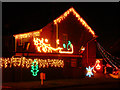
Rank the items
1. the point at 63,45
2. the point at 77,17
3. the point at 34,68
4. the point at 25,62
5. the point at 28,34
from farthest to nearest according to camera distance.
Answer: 1. the point at 77,17
2. the point at 63,45
3. the point at 34,68
4. the point at 28,34
5. the point at 25,62

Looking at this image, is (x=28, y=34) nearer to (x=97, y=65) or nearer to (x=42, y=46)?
(x=42, y=46)

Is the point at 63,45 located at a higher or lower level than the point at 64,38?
lower

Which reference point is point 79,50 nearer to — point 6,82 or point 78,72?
point 78,72

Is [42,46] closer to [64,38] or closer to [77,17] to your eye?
[64,38]

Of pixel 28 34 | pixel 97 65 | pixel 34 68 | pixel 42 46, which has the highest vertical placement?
pixel 28 34

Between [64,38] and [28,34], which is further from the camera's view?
[64,38]

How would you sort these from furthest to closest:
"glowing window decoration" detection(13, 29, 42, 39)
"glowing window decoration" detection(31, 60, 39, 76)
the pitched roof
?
the pitched roof → "glowing window decoration" detection(31, 60, 39, 76) → "glowing window decoration" detection(13, 29, 42, 39)

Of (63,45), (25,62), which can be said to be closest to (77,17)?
(63,45)

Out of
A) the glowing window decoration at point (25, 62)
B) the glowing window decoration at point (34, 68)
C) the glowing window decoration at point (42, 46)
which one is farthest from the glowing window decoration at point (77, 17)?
the glowing window decoration at point (34, 68)

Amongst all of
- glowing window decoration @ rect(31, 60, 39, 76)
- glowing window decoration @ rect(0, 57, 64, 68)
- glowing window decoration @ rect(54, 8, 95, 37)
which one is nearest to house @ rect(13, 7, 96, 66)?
glowing window decoration @ rect(54, 8, 95, 37)

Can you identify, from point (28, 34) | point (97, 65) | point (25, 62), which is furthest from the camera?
point (97, 65)

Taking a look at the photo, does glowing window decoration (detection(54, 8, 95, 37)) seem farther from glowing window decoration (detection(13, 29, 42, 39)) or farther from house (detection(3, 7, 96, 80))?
glowing window decoration (detection(13, 29, 42, 39))

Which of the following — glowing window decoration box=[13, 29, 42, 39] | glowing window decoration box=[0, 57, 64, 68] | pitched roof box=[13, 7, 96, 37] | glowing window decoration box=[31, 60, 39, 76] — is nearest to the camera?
glowing window decoration box=[0, 57, 64, 68]

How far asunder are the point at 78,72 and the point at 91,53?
3.81 metres
